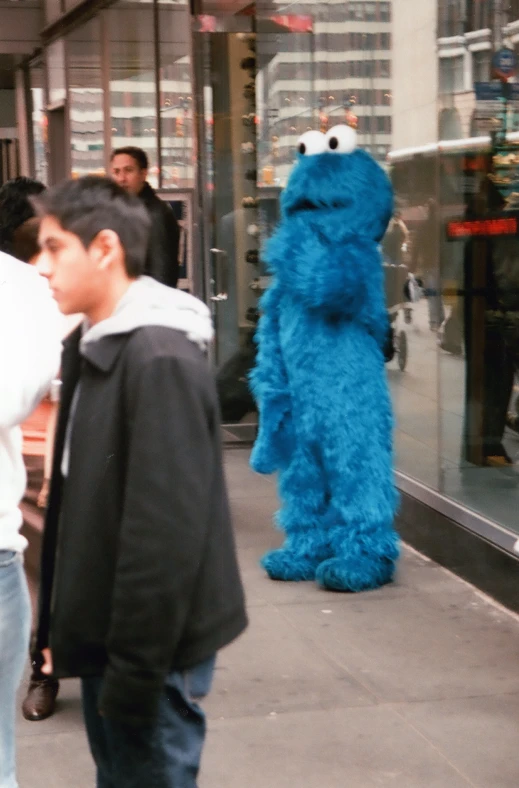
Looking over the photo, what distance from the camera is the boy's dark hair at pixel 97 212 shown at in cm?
233

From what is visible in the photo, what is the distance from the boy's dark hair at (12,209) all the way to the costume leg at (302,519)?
6.18 ft

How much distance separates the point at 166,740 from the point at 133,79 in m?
10.4

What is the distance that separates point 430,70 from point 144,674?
15.1 feet

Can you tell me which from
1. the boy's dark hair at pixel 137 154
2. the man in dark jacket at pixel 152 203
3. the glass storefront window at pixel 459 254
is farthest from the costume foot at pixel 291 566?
the boy's dark hair at pixel 137 154

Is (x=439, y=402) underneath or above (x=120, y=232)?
underneath

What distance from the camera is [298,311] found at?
→ 17.9 feet

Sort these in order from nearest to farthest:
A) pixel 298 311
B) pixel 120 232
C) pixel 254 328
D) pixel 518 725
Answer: pixel 120 232, pixel 518 725, pixel 298 311, pixel 254 328

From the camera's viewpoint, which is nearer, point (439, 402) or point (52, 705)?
point (52, 705)

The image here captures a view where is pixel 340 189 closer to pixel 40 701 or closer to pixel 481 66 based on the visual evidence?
pixel 481 66

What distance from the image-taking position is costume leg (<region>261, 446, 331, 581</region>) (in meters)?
5.59

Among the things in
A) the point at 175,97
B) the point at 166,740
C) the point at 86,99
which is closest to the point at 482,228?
the point at 166,740

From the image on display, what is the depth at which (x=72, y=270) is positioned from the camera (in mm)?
2330

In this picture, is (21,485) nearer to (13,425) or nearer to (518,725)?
→ (13,425)

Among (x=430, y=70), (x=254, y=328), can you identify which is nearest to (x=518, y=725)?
(x=430, y=70)
